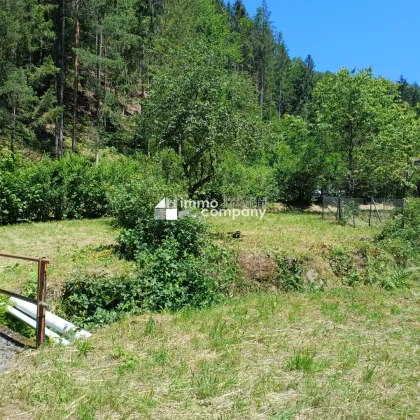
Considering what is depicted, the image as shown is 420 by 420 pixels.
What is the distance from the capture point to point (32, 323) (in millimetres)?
4664

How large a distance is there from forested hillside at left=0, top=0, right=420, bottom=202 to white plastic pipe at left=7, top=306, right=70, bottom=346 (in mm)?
7021

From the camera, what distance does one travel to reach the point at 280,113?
57.4 m

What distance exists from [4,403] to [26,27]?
25541 millimetres

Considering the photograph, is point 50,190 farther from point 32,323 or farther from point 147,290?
point 32,323

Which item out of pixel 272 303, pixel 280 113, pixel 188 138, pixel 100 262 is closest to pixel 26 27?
pixel 188 138

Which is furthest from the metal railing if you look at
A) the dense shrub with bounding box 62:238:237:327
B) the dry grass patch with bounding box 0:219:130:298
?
the dry grass patch with bounding box 0:219:130:298

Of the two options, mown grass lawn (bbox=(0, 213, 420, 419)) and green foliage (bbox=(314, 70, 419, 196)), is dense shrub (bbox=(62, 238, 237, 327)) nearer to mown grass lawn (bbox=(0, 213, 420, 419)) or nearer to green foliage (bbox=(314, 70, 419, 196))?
mown grass lawn (bbox=(0, 213, 420, 419))

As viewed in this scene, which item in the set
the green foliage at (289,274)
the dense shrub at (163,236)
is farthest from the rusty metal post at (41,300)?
the green foliage at (289,274)

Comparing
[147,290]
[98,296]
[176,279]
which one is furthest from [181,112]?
[98,296]

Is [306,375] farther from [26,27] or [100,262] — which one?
[26,27]

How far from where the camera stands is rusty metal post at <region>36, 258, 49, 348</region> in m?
4.15

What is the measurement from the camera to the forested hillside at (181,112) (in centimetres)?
1238

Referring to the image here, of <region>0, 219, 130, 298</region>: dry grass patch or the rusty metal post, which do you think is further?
<region>0, 219, 130, 298</region>: dry grass patch

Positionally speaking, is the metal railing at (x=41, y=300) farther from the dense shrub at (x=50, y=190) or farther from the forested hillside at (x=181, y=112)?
the dense shrub at (x=50, y=190)
